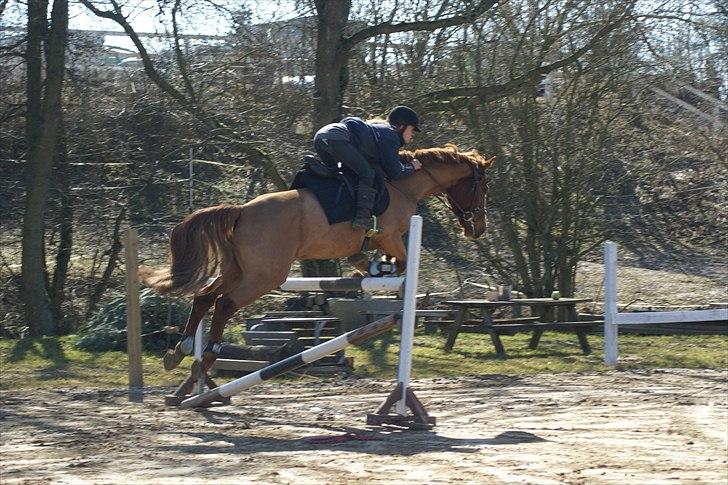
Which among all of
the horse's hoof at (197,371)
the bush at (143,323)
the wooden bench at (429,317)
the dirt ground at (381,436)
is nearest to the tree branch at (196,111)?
the bush at (143,323)

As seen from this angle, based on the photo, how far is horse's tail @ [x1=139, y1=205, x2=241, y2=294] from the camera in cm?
771

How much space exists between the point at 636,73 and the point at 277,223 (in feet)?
25.2

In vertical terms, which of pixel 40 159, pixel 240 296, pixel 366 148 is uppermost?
pixel 40 159

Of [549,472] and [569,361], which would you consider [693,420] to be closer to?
[549,472]

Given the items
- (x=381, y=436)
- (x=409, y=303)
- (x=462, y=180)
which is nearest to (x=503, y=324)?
(x=462, y=180)

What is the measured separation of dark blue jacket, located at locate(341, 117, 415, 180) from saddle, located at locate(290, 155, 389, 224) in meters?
0.19

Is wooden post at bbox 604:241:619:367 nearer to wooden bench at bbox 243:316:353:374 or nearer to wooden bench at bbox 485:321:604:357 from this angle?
wooden bench at bbox 485:321:604:357

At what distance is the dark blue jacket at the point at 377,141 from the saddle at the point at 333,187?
186 mm

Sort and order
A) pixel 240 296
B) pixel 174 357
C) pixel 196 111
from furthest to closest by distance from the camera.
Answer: pixel 196 111
pixel 240 296
pixel 174 357

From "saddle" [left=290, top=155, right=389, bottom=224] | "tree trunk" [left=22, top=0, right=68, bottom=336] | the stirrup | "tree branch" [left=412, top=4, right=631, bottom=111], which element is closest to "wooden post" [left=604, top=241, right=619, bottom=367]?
the stirrup

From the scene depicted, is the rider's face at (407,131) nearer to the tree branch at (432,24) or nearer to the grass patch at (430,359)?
the grass patch at (430,359)

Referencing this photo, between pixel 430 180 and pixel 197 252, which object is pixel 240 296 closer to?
pixel 197 252

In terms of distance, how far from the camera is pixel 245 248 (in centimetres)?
783

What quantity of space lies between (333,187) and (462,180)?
147 centimetres
